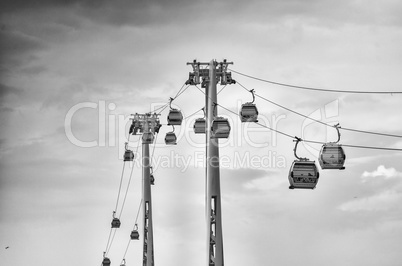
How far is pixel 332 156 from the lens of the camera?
68.1 feet

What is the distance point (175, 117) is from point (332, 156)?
26.0ft

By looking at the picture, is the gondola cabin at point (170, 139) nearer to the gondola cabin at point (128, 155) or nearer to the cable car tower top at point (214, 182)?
the cable car tower top at point (214, 182)

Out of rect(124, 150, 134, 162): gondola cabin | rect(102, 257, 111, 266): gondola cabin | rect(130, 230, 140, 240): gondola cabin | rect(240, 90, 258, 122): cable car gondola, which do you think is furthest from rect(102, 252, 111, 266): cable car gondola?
rect(240, 90, 258, 122): cable car gondola

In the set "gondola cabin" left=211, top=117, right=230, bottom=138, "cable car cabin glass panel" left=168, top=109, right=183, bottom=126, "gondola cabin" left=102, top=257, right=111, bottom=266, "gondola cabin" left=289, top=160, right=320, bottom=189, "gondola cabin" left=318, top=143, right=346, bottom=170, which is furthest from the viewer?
"gondola cabin" left=102, top=257, right=111, bottom=266

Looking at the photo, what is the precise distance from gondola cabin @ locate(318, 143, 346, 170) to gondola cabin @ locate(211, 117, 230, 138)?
3.21 m

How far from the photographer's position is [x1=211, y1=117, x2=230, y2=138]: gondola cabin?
74.9 ft

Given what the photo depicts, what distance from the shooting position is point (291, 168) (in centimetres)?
2058

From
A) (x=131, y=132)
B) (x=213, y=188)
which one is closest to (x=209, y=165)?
(x=213, y=188)

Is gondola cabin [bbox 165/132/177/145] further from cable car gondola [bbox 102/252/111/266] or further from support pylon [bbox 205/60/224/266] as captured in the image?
cable car gondola [bbox 102/252/111/266]

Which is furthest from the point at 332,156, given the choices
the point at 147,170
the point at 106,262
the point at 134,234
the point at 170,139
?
the point at 106,262

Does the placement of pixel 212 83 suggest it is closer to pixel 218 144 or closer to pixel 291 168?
pixel 218 144

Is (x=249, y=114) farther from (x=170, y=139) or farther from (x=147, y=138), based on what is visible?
(x=147, y=138)

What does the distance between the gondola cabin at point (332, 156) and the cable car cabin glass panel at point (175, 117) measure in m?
7.67

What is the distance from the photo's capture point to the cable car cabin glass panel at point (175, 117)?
89.4 ft
